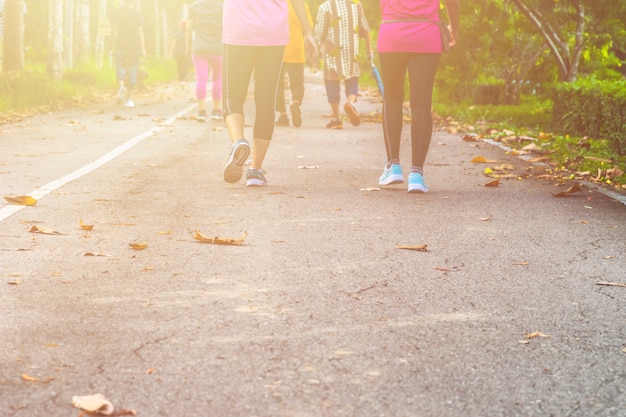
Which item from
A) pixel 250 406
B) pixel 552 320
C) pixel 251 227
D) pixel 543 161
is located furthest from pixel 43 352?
pixel 543 161

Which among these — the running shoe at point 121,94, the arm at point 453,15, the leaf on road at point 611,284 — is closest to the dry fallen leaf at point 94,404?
the leaf on road at point 611,284

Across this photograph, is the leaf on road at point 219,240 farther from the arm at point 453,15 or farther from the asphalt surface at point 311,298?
the arm at point 453,15

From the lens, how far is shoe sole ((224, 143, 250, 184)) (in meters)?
8.58

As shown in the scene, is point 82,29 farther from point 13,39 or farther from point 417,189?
point 417,189

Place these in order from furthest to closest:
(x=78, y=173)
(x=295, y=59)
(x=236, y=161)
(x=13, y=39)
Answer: (x=13, y=39) → (x=295, y=59) → (x=78, y=173) → (x=236, y=161)

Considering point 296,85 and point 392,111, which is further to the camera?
point 296,85

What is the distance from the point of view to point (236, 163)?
8.60m

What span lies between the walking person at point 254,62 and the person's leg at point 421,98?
2.91 feet

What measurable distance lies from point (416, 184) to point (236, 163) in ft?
4.62

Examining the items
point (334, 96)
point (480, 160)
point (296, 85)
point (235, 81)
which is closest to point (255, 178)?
point (235, 81)

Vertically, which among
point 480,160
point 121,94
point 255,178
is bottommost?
point 121,94

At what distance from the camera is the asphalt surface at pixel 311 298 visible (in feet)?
11.7

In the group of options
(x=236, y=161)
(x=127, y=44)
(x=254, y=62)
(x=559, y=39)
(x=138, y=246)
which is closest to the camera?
(x=138, y=246)

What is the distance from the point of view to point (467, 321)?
4.49m
